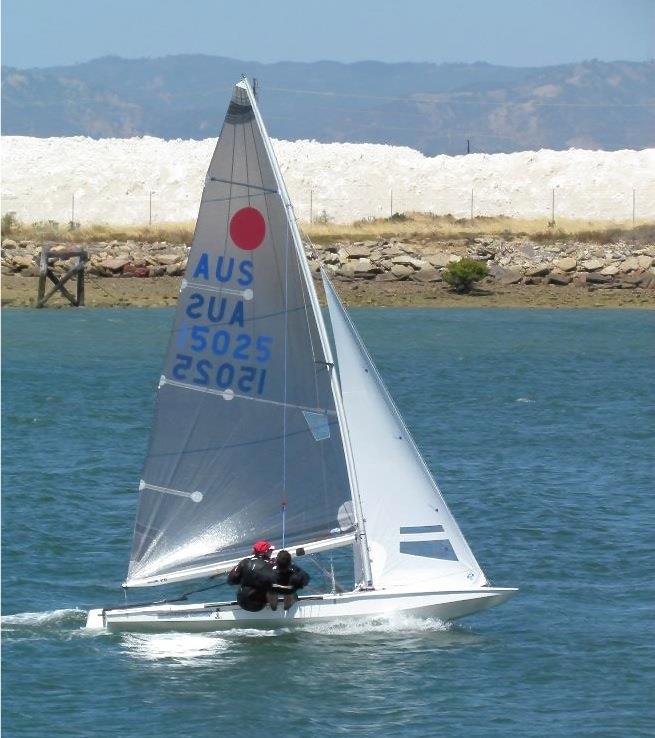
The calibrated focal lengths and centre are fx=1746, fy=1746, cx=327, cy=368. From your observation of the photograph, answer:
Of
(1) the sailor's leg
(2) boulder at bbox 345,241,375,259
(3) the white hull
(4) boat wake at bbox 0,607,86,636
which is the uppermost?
(2) boulder at bbox 345,241,375,259

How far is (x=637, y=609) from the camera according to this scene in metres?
23.4

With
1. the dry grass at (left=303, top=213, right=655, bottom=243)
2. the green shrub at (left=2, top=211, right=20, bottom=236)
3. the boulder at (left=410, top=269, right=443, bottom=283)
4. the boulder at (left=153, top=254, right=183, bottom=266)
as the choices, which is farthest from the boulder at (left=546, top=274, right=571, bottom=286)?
the green shrub at (left=2, top=211, right=20, bottom=236)

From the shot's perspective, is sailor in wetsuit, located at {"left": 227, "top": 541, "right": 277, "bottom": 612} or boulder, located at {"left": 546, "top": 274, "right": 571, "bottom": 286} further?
boulder, located at {"left": 546, "top": 274, "right": 571, "bottom": 286}

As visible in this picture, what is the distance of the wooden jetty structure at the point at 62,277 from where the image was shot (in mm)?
70688

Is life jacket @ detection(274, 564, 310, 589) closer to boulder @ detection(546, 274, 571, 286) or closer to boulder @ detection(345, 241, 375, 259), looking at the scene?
boulder @ detection(546, 274, 571, 286)

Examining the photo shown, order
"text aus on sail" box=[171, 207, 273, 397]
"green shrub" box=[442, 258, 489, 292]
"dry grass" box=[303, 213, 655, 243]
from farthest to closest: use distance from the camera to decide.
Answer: "dry grass" box=[303, 213, 655, 243] → "green shrub" box=[442, 258, 489, 292] → "text aus on sail" box=[171, 207, 273, 397]

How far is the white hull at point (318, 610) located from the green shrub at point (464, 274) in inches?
2194

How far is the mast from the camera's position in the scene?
19141 mm

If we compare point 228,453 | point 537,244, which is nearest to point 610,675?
point 228,453

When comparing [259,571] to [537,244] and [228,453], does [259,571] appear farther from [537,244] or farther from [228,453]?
[537,244]

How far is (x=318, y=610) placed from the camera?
20.6 meters

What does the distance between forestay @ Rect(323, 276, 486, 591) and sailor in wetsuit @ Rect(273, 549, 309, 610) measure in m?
0.92

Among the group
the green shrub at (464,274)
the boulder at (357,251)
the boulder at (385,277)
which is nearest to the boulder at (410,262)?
the boulder at (385,277)

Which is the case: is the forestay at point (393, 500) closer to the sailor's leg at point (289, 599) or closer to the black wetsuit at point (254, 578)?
the sailor's leg at point (289, 599)
